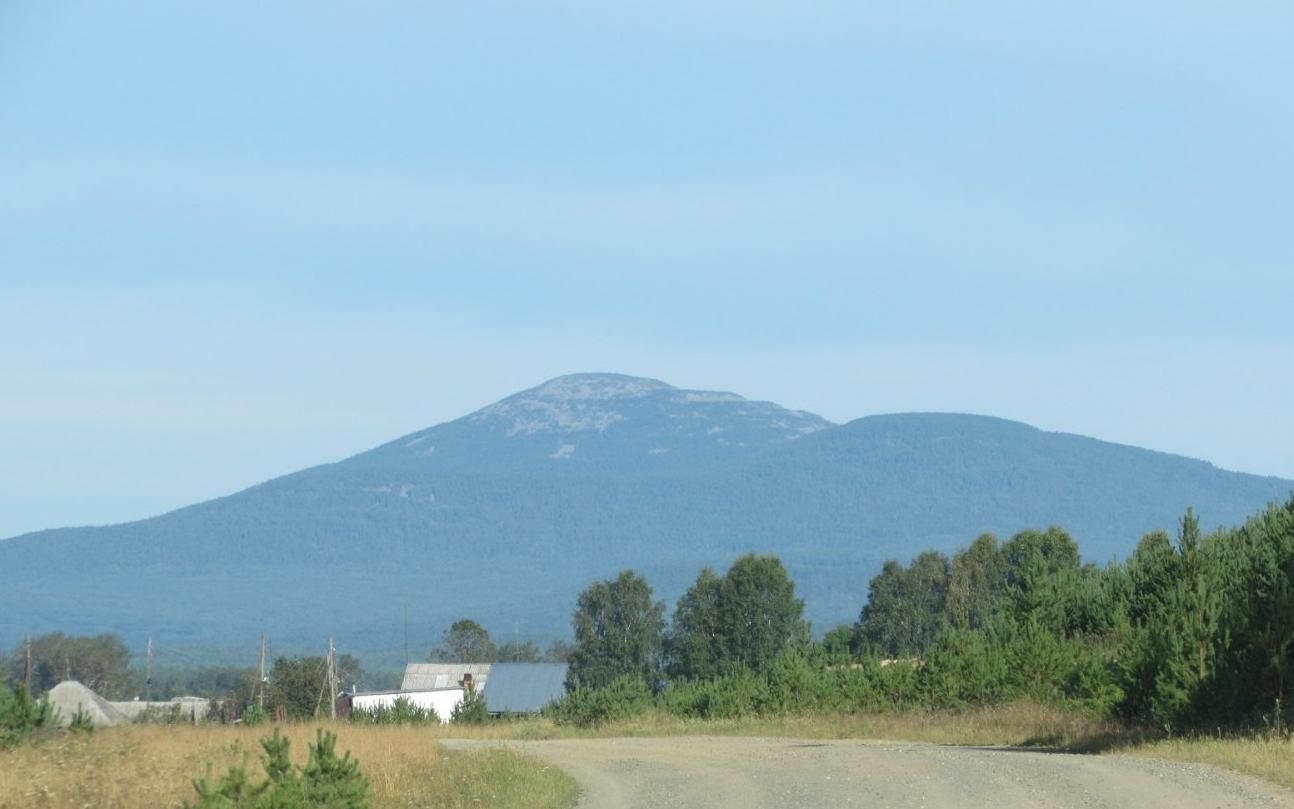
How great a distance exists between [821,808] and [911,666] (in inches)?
1023

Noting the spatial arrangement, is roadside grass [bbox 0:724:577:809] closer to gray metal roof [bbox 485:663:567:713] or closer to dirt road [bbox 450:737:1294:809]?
dirt road [bbox 450:737:1294:809]

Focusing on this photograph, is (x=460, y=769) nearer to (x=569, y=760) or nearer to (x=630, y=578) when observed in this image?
(x=569, y=760)

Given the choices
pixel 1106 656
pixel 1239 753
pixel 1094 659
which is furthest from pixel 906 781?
pixel 1106 656

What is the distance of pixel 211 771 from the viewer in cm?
2278

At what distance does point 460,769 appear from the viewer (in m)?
27.2

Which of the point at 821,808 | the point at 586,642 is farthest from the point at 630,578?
the point at 821,808

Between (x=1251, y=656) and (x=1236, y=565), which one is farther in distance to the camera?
(x=1236, y=565)

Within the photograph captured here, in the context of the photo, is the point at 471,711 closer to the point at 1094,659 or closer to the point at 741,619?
the point at 1094,659

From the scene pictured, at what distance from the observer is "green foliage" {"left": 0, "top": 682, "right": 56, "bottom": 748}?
30834 mm

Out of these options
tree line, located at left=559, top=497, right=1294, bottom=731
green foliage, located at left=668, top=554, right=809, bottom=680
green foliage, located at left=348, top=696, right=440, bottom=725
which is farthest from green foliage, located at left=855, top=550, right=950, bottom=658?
green foliage, located at left=348, top=696, right=440, bottom=725

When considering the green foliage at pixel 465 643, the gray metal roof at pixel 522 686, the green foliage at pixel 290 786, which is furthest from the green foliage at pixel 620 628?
the green foliage at pixel 290 786

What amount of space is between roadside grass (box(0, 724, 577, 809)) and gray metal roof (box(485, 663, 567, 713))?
90.7 m

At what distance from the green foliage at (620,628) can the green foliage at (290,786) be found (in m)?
122

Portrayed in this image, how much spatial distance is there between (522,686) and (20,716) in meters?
95.9
